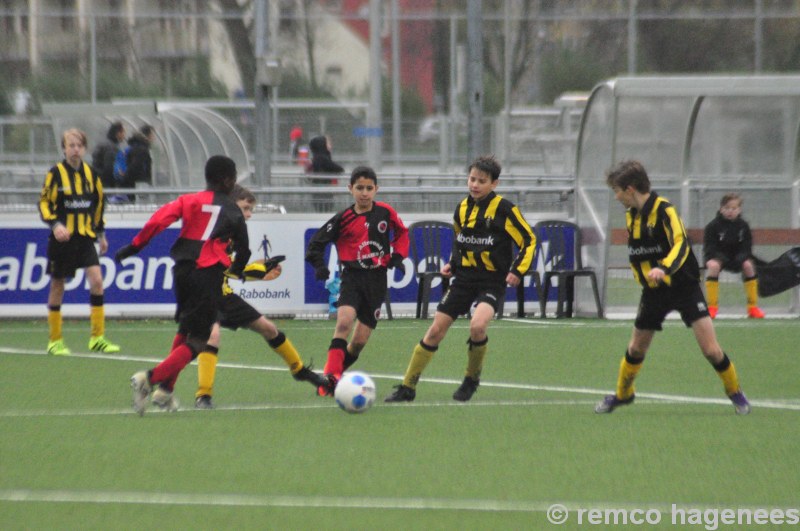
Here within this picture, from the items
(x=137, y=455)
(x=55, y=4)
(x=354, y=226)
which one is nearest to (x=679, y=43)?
(x=55, y=4)

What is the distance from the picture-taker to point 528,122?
32656 millimetres

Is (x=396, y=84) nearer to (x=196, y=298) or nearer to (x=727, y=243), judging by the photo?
(x=727, y=243)

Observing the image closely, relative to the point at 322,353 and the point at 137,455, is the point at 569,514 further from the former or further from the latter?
the point at 322,353

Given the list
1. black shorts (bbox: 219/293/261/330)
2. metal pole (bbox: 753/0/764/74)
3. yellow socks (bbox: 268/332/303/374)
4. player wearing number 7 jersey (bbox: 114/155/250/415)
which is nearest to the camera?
player wearing number 7 jersey (bbox: 114/155/250/415)

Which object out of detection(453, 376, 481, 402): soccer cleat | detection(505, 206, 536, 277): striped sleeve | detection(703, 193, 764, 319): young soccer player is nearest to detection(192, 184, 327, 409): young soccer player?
detection(453, 376, 481, 402): soccer cleat

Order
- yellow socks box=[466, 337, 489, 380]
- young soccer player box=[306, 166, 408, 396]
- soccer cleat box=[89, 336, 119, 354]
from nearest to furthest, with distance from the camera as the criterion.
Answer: yellow socks box=[466, 337, 489, 380] < young soccer player box=[306, 166, 408, 396] < soccer cleat box=[89, 336, 119, 354]

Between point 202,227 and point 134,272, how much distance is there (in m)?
6.96

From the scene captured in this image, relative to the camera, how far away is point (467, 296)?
30.6ft

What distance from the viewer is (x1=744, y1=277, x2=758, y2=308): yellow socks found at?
15.4 m

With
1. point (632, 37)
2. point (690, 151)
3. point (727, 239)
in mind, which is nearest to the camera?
point (727, 239)

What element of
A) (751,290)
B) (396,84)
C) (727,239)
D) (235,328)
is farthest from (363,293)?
(396,84)

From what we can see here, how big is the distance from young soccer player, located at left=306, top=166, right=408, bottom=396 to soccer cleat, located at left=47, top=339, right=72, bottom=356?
12.0 ft

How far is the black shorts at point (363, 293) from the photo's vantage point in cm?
961

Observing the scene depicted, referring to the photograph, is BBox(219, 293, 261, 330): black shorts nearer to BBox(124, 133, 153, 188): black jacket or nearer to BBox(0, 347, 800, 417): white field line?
BBox(0, 347, 800, 417): white field line
